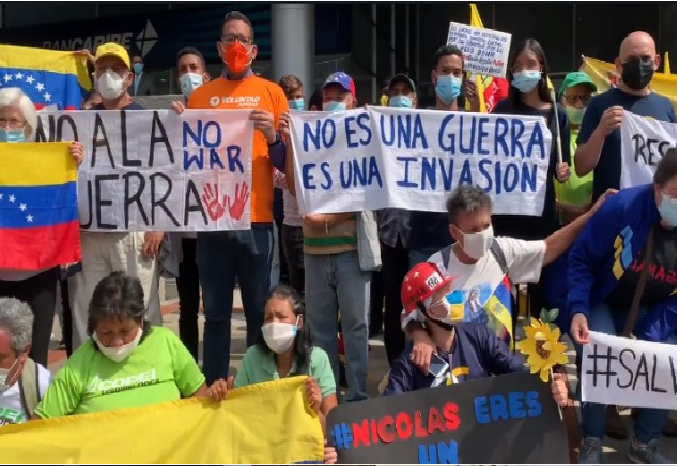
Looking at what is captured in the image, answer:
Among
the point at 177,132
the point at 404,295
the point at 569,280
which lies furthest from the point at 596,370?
the point at 177,132

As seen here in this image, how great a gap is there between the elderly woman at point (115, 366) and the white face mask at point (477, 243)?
4.26 feet

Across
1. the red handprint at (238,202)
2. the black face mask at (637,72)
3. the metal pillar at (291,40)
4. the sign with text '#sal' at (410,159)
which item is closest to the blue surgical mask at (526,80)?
the sign with text '#sal' at (410,159)

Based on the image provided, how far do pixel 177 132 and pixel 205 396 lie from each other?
2.01 meters

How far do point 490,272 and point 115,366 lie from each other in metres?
1.75

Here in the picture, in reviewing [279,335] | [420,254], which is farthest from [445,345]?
[420,254]

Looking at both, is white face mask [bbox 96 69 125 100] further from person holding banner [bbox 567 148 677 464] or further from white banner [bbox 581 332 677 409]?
white banner [bbox 581 332 677 409]

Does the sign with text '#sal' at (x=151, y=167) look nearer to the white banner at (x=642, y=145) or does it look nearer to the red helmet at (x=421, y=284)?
the red helmet at (x=421, y=284)

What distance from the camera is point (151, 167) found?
16.8ft

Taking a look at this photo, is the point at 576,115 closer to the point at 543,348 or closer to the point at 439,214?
the point at 439,214

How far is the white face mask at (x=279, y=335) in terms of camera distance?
3787mm

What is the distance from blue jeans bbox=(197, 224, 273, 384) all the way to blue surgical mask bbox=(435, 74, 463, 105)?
1300 millimetres

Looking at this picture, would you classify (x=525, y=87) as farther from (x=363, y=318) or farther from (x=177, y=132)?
(x=177, y=132)

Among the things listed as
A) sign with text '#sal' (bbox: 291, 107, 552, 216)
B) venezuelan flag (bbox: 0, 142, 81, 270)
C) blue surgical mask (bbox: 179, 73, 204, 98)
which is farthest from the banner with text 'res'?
blue surgical mask (bbox: 179, 73, 204, 98)

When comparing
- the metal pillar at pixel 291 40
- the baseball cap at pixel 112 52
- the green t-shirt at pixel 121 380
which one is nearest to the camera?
the green t-shirt at pixel 121 380
